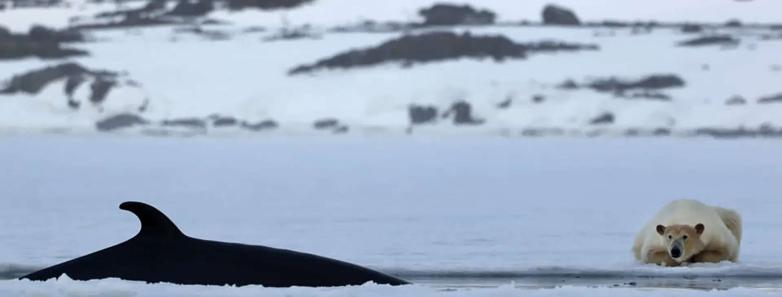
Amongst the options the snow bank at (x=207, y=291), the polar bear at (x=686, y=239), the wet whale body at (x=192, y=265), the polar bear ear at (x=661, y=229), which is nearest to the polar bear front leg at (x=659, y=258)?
the polar bear at (x=686, y=239)

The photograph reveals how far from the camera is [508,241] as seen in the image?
17703 mm

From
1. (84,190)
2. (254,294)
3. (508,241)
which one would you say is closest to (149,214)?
(254,294)

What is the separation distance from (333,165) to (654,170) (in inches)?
512

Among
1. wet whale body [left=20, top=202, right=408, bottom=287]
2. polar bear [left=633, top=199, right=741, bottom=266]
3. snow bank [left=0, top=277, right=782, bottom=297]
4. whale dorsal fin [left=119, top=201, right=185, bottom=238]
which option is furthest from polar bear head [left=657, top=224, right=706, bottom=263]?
whale dorsal fin [left=119, top=201, right=185, bottom=238]

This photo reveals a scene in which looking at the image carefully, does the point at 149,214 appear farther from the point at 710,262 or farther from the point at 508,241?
the point at 508,241

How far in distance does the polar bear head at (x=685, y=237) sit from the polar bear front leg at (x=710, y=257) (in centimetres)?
10

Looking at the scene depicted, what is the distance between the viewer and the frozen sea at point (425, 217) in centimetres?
1246

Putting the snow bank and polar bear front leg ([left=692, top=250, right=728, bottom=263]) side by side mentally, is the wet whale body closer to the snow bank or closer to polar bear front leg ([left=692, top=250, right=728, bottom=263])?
the snow bank

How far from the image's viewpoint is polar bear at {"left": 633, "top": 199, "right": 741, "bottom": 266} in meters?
14.6

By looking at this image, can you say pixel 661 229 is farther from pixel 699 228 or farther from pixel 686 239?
pixel 699 228

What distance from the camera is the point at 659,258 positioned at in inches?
581

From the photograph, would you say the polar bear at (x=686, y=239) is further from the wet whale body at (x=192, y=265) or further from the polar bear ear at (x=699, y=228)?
the wet whale body at (x=192, y=265)

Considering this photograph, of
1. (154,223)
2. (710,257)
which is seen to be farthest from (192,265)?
(710,257)

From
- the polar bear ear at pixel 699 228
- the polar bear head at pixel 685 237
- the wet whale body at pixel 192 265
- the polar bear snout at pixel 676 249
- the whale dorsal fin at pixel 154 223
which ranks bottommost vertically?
the wet whale body at pixel 192 265
